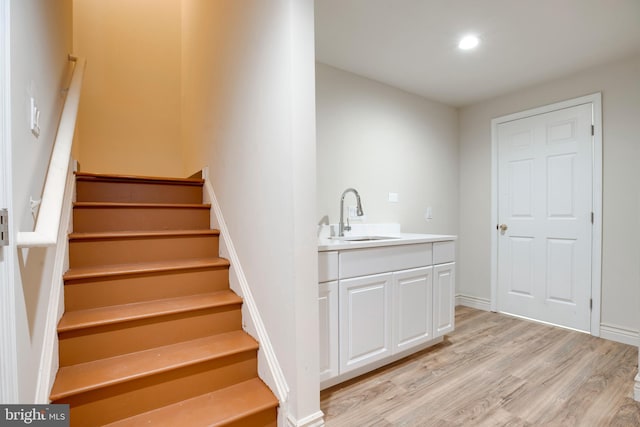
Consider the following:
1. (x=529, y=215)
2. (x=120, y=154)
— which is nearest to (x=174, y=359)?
(x=120, y=154)

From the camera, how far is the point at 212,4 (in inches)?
98.2

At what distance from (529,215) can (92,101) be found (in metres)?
4.47

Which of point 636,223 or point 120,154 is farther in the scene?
point 120,154

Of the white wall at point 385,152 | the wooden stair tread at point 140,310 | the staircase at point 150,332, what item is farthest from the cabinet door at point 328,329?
the white wall at point 385,152

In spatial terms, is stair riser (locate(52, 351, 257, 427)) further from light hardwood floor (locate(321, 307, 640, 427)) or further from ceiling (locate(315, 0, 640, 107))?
ceiling (locate(315, 0, 640, 107))

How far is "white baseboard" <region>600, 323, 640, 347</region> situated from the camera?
8.36 ft

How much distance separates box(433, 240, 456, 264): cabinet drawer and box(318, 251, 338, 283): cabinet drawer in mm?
1031

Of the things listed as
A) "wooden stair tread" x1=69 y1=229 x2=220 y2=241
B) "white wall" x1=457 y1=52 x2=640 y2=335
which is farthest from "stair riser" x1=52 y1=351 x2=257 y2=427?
"white wall" x1=457 y1=52 x2=640 y2=335

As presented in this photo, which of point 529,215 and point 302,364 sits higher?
point 529,215

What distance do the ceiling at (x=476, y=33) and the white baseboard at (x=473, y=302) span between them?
2301 mm

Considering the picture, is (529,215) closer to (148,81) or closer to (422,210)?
(422,210)

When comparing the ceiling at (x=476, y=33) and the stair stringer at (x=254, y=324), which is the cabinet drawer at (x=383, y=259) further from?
the ceiling at (x=476, y=33)

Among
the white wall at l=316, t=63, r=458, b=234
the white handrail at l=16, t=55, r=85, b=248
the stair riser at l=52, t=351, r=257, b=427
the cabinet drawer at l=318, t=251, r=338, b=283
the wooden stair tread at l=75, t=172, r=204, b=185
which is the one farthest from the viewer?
the white wall at l=316, t=63, r=458, b=234

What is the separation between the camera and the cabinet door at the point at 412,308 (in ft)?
7.25
